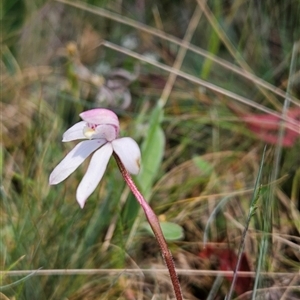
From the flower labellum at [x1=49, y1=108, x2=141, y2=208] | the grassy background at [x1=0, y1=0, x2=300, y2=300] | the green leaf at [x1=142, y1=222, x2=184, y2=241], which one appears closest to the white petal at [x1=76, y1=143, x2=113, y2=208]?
the flower labellum at [x1=49, y1=108, x2=141, y2=208]

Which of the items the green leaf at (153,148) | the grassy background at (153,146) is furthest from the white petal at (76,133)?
the green leaf at (153,148)

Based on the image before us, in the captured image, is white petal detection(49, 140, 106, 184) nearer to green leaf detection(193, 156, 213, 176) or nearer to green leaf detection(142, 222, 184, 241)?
green leaf detection(142, 222, 184, 241)

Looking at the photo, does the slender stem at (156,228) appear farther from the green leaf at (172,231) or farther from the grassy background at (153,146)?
the green leaf at (172,231)

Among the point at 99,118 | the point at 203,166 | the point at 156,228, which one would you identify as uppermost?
the point at 99,118

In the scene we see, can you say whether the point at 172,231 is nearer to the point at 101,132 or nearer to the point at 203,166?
the point at 203,166

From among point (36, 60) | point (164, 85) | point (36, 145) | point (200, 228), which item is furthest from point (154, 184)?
point (36, 60)

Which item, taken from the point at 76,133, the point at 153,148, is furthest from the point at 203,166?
the point at 76,133
